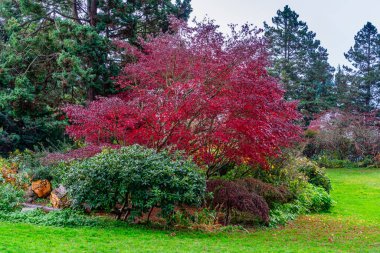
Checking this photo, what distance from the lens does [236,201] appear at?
303 inches

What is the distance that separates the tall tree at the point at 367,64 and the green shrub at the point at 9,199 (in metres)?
30.8

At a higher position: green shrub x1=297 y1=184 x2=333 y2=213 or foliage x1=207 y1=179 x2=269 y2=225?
foliage x1=207 y1=179 x2=269 y2=225

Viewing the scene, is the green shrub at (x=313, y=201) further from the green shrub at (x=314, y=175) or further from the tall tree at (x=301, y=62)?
the tall tree at (x=301, y=62)

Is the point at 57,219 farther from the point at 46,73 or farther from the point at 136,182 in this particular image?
the point at 46,73

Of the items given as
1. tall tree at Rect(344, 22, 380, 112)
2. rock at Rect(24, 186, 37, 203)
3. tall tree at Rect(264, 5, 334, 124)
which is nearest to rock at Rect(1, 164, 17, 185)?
rock at Rect(24, 186, 37, 203)

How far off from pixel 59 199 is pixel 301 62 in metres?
28.9

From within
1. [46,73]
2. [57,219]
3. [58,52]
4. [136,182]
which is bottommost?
[57,219]

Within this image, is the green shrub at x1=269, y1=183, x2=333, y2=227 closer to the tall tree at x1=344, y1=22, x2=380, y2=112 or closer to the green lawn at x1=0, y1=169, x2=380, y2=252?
the green lawn at x1=0, y1=169, x2=380, y2=252

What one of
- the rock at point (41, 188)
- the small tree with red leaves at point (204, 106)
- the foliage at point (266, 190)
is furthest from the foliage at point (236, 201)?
the rock at point (41, 188)

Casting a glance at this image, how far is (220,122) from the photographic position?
8.57m

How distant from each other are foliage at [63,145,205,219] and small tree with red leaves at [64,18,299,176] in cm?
132

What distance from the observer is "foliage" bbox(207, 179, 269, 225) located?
7648 millimetres

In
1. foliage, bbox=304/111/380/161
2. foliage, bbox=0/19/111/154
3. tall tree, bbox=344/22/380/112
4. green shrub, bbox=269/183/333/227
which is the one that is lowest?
green shrub, bbox=269/183/333/227

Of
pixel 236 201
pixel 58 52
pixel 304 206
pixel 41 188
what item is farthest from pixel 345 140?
pixel 41 188
